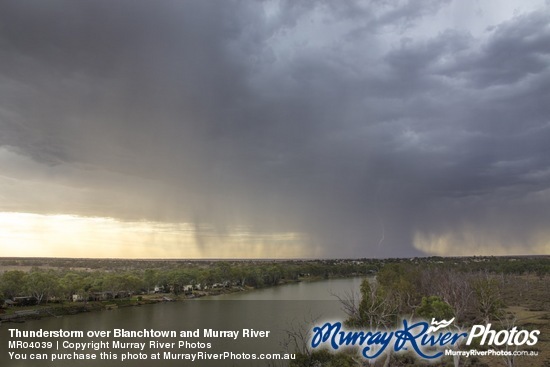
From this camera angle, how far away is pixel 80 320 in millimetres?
74812

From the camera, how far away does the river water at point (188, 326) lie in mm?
45219

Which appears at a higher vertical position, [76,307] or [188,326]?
[76,307]

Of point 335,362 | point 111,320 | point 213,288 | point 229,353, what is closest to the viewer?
point 335,362

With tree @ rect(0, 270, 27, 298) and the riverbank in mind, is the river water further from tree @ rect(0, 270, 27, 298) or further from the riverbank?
tree @ rect(0, 270, 27, 298)

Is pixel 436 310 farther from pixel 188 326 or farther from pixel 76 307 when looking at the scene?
pixel 76 307

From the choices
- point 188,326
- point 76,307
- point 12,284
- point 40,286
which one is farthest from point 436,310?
point 12,284

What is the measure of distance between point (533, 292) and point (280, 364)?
91.2 metres

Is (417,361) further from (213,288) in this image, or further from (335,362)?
(213,288)

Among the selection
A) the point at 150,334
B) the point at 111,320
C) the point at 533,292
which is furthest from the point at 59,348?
the point at 533,292

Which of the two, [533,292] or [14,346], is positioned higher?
[533,292]

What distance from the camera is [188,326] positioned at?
6744cm

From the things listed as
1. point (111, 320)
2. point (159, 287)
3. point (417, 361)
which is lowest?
point (417, 361)

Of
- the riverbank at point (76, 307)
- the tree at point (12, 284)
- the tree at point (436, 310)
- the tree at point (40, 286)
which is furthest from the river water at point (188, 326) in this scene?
the tree at point (12, 284)

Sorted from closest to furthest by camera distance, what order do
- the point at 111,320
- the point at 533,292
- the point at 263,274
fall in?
1. the point at 111,320
2. the point at 533,292
3. the point at 263,274
